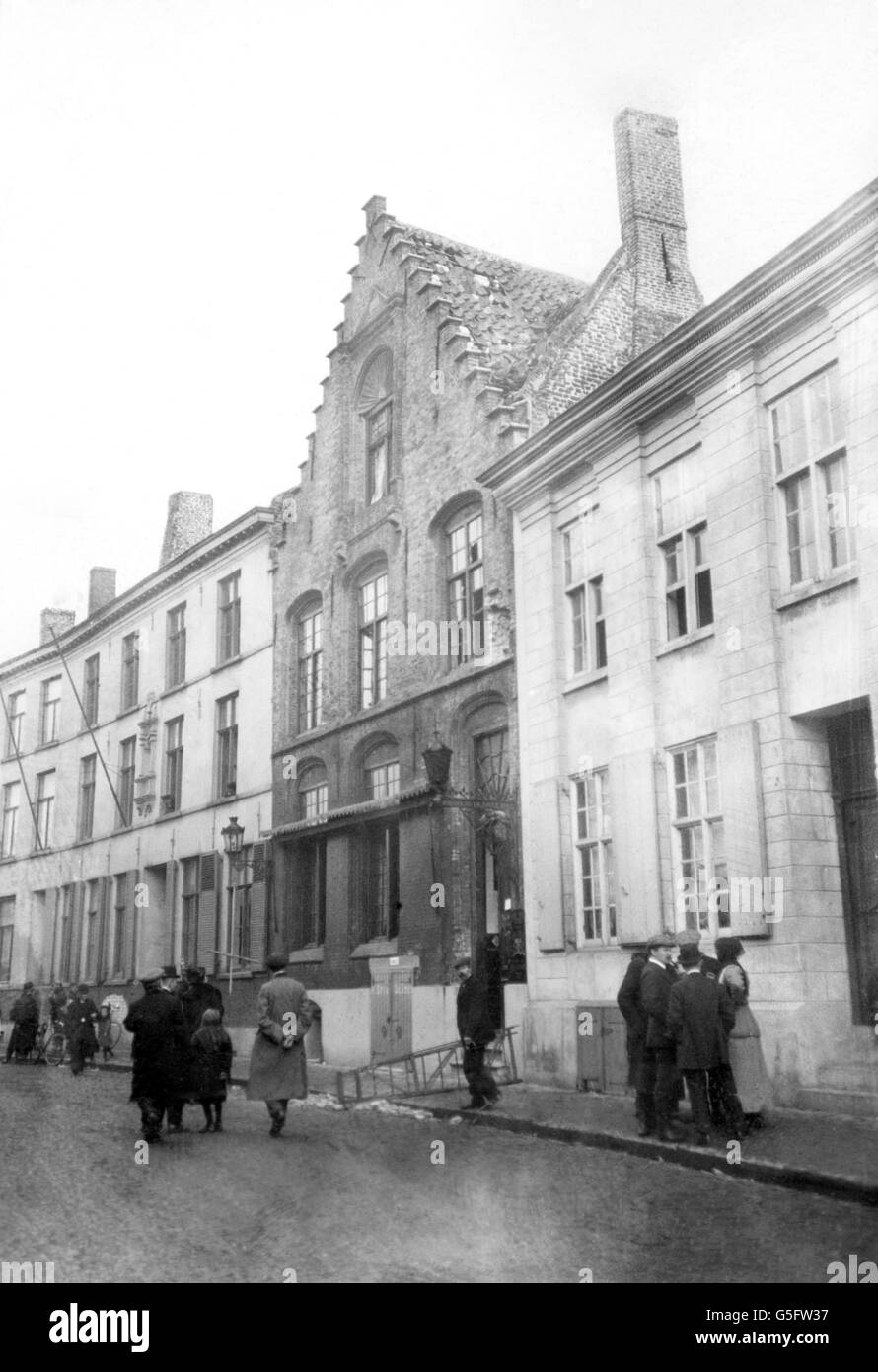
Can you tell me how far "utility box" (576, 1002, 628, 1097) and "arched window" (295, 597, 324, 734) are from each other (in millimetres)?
10911

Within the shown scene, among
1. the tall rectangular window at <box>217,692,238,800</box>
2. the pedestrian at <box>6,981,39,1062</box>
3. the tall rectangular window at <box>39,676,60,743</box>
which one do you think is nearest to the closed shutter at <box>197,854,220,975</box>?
the tall rectangular window at <box>217,692,238,800</box>

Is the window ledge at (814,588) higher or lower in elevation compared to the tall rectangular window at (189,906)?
higher

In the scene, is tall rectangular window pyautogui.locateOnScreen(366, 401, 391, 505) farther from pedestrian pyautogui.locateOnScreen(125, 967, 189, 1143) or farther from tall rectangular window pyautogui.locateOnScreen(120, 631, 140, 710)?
pedestrian pyautogui.locateOnScreen(125, 967, 189, 1143)

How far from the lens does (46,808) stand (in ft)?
116

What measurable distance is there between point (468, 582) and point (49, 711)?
1941 cm

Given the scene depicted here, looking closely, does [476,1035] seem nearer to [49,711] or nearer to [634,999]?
[634,999]

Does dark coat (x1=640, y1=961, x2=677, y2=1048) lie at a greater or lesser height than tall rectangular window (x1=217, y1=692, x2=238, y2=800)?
lesser

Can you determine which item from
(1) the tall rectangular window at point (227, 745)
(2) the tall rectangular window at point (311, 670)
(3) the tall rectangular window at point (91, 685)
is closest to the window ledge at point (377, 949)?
(2) the tall rectangular window at point (311, 670)

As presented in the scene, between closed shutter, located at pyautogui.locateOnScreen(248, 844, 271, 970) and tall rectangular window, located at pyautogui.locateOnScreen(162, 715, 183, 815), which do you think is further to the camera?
tall rectangular window, located at pyautogui.locateOnScreen(162, 715, 183, 815)

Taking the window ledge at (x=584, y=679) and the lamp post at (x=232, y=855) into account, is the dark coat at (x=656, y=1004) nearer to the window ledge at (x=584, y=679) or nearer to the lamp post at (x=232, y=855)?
the window ledge at (x=584, y=679)

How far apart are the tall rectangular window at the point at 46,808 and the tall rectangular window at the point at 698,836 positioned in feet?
80.6

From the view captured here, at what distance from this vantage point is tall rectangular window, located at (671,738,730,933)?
13.6 m

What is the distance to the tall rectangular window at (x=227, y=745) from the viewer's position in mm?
27844
